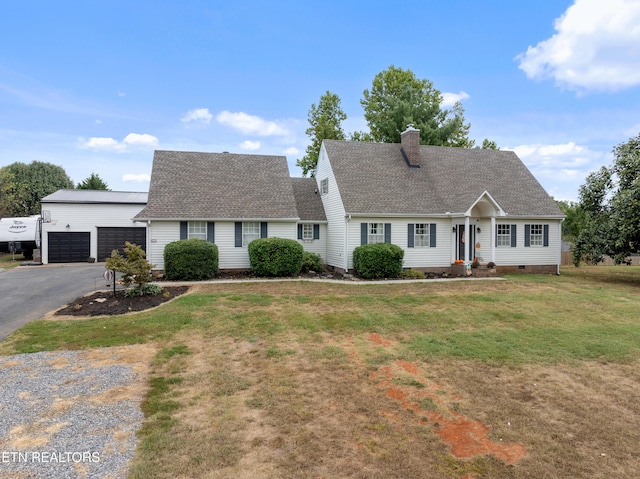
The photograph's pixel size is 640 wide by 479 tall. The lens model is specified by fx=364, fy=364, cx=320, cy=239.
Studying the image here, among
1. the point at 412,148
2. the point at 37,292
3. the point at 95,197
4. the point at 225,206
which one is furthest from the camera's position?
the point at 95,197

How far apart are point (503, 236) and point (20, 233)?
30176mm

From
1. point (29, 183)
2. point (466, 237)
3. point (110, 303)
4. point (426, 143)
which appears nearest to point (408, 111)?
point (426, 143)

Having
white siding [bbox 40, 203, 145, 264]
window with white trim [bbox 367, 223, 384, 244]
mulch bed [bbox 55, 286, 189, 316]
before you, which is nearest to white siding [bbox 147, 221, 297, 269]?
window with white trim [bbox 367, 223, 384, 244]

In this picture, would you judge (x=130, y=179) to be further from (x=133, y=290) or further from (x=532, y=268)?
(x=532, y=268)

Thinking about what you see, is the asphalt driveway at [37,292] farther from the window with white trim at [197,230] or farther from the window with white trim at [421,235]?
the window with white trim at [421,235]

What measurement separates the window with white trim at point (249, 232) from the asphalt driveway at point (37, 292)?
19.4 ft

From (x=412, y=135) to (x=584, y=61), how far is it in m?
7.82

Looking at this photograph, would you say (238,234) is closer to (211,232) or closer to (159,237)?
(211,232)

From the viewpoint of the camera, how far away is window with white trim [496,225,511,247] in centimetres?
1816

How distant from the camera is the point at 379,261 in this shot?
15461mm

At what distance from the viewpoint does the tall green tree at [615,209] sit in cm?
1519

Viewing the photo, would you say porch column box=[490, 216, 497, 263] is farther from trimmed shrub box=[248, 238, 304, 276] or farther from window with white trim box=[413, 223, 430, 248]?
trimmed shrub box=[248, 238, 304, 276]

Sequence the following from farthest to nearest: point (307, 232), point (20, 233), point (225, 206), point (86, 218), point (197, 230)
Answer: point (20, 233), point (86, 218), point (307, 232), point (225, 206), point (197, 230)

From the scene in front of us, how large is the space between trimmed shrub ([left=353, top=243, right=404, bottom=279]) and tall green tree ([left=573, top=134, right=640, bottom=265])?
9.14 m
